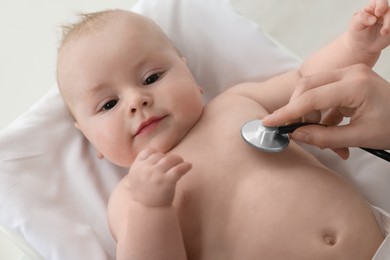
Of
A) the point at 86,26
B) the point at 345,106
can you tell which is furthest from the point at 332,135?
the point at 86,26

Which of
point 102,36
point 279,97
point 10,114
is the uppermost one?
point 102,36

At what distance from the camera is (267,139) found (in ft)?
2.54

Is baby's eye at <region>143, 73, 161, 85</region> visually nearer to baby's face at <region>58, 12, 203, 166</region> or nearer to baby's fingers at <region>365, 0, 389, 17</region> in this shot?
baby's face at <region>58, 12, 203, 166</region>

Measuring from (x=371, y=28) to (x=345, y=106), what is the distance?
16 cm

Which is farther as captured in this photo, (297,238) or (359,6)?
(359,6)

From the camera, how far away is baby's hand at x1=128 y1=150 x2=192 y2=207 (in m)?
0.70

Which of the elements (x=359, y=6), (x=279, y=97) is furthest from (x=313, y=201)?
(x=359, y=6)

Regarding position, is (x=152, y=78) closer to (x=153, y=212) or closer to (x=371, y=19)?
(x=153, y=212)

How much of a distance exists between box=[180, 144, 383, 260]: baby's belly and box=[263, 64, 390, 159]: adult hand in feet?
0.23

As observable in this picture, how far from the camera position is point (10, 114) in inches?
52.5

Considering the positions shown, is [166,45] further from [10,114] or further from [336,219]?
[10,114]

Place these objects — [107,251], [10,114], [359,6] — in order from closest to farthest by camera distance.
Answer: [107,251], [359,6], [10,114]

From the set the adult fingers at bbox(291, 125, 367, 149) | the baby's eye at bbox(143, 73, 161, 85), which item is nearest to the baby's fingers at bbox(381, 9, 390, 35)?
the adult fingers at bbox(291, 125, 367, 149)

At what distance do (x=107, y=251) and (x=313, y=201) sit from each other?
1.14 ft
